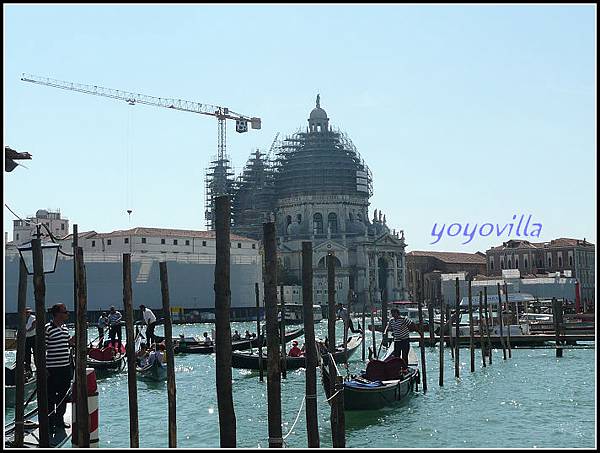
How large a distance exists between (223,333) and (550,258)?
62667 millimetres

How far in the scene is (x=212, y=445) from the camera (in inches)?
390

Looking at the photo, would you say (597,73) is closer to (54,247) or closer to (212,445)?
(54,247)

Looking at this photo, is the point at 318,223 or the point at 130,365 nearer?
the point at 130,365

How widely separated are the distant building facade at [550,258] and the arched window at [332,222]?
12216 millimetres

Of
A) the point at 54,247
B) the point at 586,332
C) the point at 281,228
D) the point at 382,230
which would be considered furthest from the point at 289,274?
the point at 54,247

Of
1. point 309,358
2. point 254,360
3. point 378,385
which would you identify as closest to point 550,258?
point 254,360

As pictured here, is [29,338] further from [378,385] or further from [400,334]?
[400,334]

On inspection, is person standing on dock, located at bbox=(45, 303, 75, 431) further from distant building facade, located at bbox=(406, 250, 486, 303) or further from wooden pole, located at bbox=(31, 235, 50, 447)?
distant building facade, located at bbox=(406, 250, 486, 303)

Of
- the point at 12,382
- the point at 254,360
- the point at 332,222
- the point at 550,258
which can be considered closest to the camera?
the point at 12,382

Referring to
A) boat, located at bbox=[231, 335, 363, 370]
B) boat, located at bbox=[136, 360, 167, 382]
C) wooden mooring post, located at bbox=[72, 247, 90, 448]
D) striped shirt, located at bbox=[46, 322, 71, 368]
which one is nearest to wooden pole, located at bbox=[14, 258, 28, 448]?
striped shirt, located at bbox=[46, 322, 71, 368]

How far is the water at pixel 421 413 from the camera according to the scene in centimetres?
1005

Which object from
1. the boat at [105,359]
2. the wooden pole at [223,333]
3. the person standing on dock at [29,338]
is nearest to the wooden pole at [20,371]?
the wooden pole at [223,333]

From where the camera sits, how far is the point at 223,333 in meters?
6.12

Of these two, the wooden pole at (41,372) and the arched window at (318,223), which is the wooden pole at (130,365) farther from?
the arched window at (318,223)
